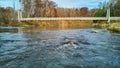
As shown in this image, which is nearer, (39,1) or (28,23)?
(28,23)

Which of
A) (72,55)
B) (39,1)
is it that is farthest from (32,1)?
(72,55)

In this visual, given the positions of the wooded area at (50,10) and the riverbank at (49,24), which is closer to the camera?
the riverbank at (49,24)

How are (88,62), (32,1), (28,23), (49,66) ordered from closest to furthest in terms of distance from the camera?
1. (49,66)
2. (88,62)
3. (28,23)
4. (32,1)

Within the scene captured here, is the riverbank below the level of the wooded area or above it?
below

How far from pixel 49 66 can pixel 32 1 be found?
241 feet

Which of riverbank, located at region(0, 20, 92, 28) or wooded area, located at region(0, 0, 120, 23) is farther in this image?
wooded area, located at region(0, 0, 120, 23)

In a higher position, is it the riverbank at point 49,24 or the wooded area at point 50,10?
the wooded area at point 50,10

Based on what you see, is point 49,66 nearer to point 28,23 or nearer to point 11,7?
point 28,23

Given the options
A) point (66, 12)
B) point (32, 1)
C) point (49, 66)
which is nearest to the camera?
point (49, 66)

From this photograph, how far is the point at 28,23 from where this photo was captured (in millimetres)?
69250

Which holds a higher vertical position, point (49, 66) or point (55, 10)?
point (55, 10)

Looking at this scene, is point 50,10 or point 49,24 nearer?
point 49,24

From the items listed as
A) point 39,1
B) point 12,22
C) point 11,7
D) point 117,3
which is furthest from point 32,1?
point 117,3

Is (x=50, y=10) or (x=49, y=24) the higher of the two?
(x=50, y=10)
